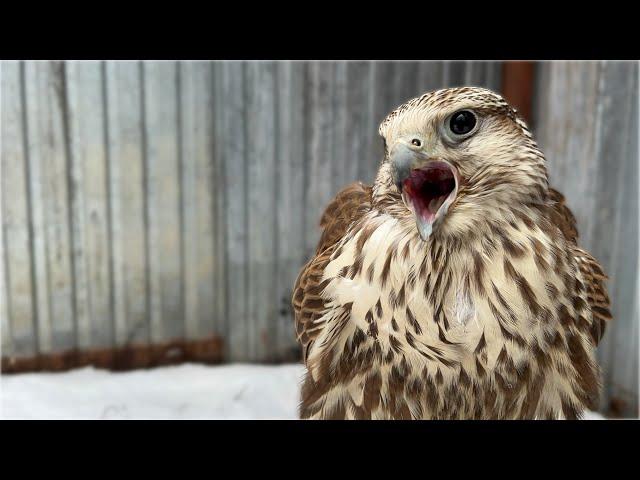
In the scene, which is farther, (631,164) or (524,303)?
(631,164)

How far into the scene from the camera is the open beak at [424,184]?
1.41 metres

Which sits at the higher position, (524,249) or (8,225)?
(524,249)

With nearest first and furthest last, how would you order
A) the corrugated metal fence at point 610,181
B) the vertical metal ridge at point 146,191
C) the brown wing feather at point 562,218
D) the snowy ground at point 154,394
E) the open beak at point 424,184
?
the open beak at point 424,184 < the brown wing feather at point 562,218 < the corrugated metal fence at point 610,181 < the snowy ground at point 154,394 < the vertical metal ridge at point 146,191

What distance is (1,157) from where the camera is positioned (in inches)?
136

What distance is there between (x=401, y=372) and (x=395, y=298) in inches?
10.3

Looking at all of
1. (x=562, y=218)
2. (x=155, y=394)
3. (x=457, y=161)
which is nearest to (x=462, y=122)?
(x=457, y=161)

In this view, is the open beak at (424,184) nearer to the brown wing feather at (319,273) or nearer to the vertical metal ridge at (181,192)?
the brown wing feather at (319,273)

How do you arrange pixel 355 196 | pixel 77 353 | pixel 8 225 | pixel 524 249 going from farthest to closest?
pixel 77 353
pixel 8 225
pixel 355 196
pixel 524 249

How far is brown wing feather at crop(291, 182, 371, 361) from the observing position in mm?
1822

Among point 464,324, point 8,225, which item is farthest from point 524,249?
point 8,225

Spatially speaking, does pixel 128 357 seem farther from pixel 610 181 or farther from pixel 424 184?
pixel 610 181

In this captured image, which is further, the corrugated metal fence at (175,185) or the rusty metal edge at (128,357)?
the rusty metal edge at (128,357)

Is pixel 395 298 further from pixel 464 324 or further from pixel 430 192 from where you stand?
pixel 430 192

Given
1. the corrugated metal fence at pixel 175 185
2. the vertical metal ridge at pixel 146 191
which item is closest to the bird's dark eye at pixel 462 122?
the corrugated metal fence at pixel 175 185
